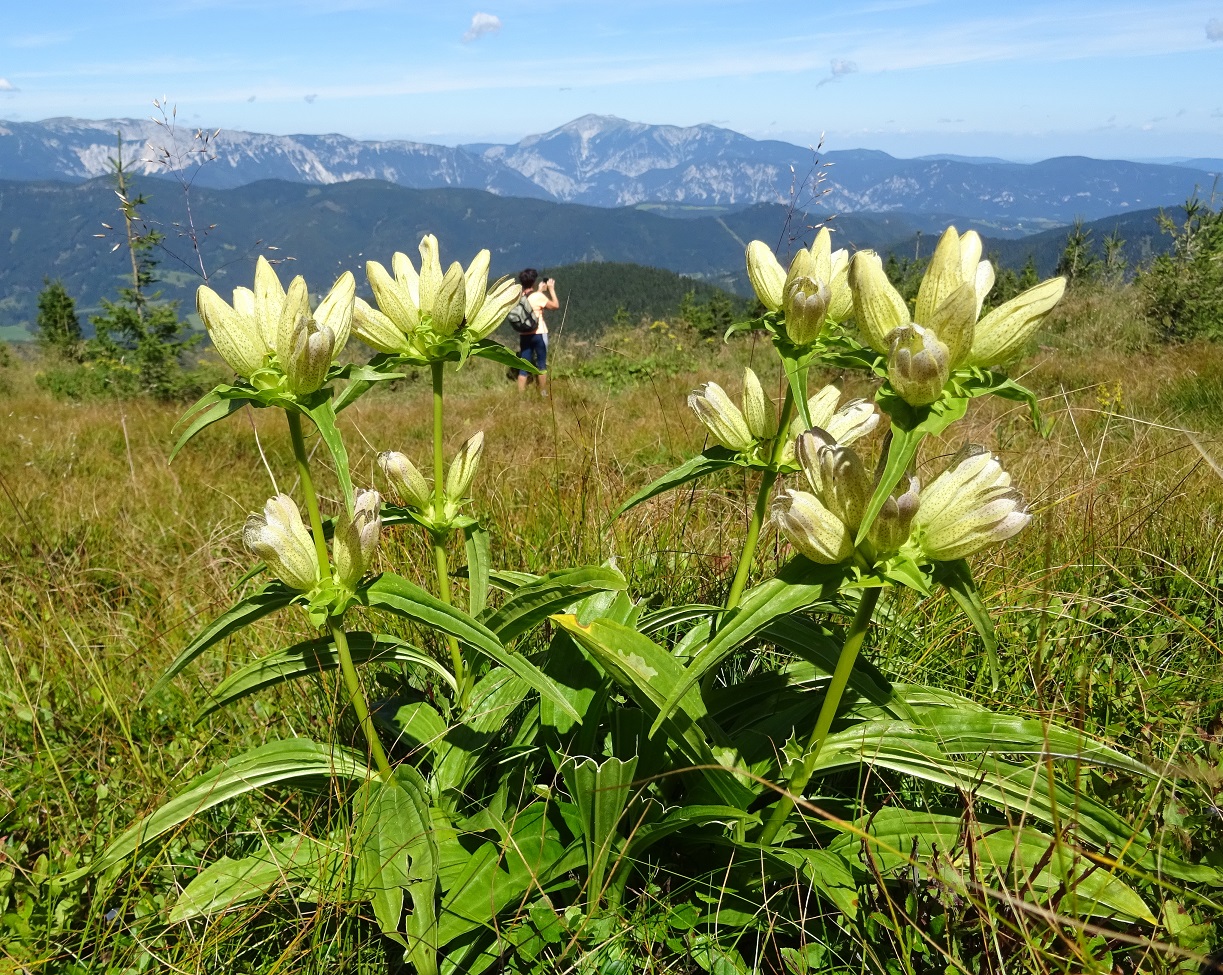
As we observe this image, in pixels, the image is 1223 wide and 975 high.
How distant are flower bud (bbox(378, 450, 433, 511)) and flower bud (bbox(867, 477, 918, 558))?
3.73ft

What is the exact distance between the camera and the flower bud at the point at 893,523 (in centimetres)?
141

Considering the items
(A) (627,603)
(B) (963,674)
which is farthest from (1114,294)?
(A) (627,603)

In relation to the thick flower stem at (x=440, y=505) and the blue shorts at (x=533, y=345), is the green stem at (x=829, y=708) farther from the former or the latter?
the blue shorts at (x=533, y=345)

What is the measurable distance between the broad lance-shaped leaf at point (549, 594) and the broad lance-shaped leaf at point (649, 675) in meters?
0.10

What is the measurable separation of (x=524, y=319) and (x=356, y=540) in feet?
35.5

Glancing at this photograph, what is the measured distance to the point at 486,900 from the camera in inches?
67.8

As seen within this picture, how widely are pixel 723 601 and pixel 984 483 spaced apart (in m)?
1.43

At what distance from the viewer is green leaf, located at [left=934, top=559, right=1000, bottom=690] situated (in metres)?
1.37

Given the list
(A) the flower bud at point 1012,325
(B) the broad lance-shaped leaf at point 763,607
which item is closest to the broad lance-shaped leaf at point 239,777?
(B) the broad lance-shaped leaf at point 763,607

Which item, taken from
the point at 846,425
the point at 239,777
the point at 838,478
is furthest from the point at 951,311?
the point at 239,777

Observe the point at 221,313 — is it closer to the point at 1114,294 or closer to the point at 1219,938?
the point at 1219,938

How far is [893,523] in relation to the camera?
56.5 inches

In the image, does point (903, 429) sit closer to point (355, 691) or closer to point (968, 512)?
point (968, 512)

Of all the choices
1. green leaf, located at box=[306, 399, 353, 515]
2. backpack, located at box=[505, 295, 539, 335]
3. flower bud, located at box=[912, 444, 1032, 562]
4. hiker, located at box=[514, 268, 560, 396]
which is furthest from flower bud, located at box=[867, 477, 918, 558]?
backpack, located at box=[505, 295, 539, 335]
